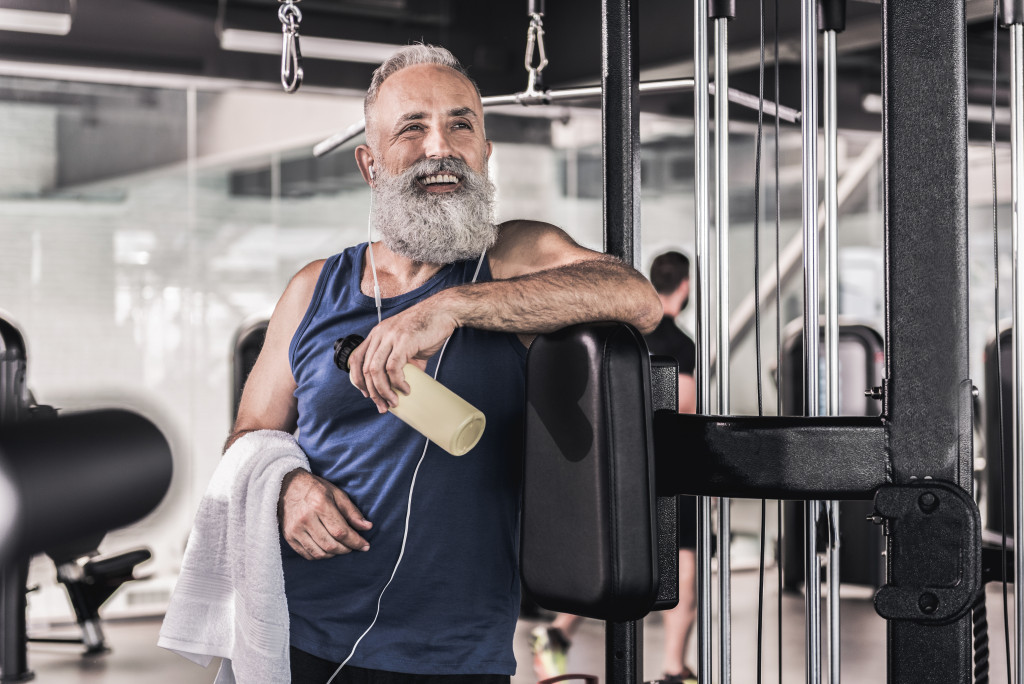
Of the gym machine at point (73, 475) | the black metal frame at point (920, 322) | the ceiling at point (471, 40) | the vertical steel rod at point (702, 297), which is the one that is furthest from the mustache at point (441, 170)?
the ceiling at point (471, 40)

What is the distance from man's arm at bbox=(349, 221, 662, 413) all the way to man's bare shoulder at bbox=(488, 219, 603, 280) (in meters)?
0.12

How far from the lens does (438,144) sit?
4.52ft

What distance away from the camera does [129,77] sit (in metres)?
4.97

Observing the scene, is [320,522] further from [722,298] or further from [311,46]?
[311,46]

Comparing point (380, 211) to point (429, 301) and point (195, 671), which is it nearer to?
point (429, 301)

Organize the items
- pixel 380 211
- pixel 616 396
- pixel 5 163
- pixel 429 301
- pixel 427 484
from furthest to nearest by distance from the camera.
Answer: pixel 5 163 → pixel 380 211 → pixel 427 484 → pixel 429 301 → pixel 616 396

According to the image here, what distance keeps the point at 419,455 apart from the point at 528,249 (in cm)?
32

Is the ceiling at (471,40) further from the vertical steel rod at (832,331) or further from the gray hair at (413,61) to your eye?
the vertical steel rod at (832,331)

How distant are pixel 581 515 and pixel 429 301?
326 mm

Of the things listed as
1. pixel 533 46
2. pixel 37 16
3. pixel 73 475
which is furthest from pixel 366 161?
pixel 37 16

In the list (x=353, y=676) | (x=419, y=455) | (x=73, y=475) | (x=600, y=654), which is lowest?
(x=600, y=654)

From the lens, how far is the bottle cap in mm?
1118

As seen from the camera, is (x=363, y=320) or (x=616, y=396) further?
(x=363, y=320)

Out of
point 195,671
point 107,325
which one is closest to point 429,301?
point 195,671
